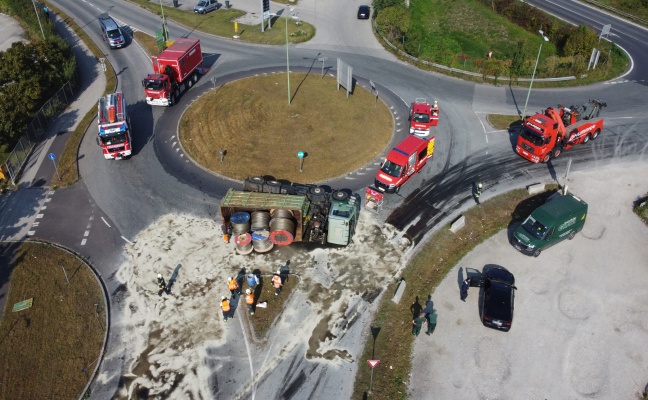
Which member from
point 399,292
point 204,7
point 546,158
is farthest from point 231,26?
point 399,292

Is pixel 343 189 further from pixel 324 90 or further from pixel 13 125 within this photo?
pixel 13 125

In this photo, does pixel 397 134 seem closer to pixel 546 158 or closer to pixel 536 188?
pixel 546 158

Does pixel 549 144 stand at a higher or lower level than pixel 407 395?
higher

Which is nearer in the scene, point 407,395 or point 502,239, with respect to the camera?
point 407,395

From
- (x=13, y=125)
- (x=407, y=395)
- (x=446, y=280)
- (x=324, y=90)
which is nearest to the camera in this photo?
(x=407, y=395)

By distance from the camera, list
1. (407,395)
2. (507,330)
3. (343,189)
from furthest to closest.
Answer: (343,189)
(507,330)
(407,395)

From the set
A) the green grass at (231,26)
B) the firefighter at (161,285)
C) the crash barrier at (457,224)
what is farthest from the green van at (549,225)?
the green grass at (231,26)

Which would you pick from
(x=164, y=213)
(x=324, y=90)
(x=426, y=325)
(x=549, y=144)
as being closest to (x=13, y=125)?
(x=164, y=213)
